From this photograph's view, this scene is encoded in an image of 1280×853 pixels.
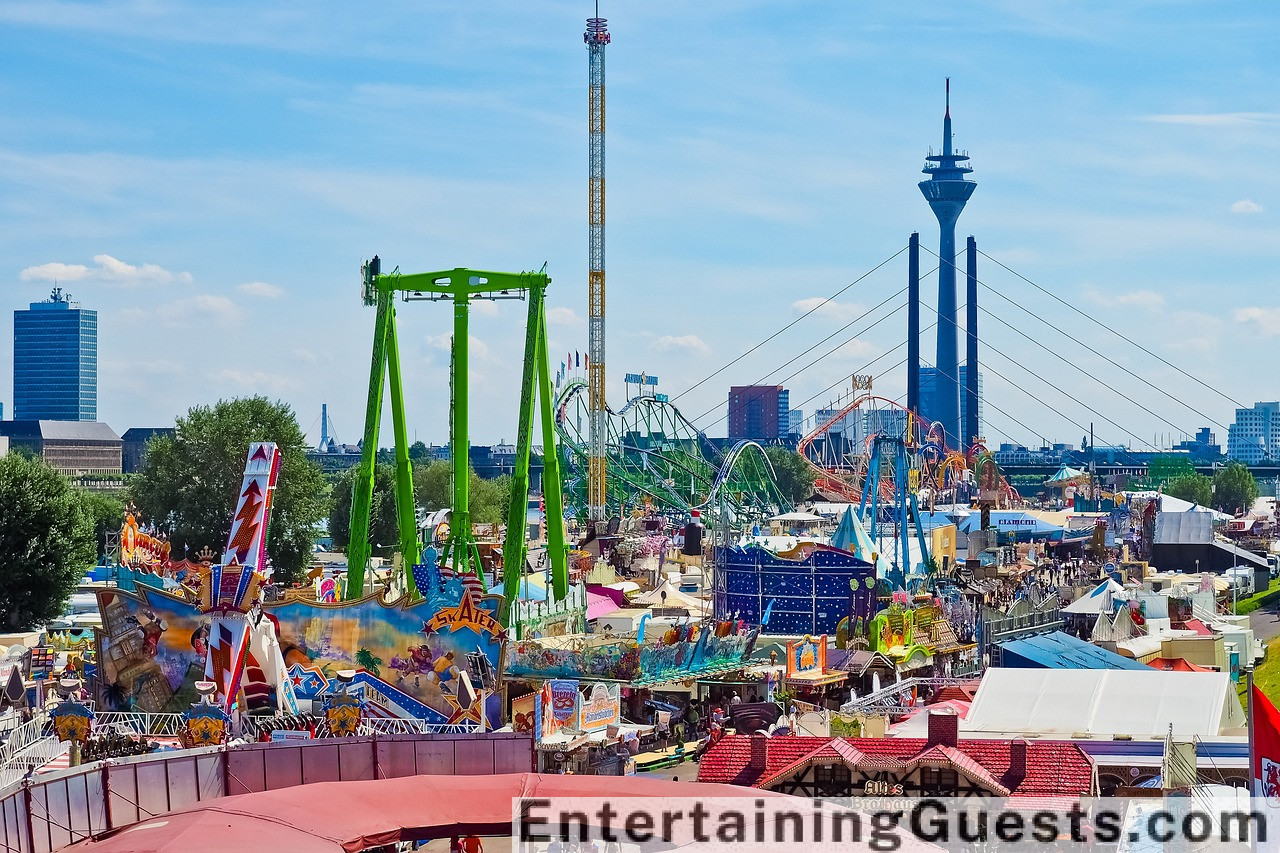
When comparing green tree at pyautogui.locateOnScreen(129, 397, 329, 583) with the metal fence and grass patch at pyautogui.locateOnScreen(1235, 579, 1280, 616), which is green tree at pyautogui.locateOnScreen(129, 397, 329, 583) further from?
the metal fence

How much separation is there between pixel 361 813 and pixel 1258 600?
61.3 meters

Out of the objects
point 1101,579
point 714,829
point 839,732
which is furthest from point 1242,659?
point 714,829

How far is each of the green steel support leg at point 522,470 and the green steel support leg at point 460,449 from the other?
97cm

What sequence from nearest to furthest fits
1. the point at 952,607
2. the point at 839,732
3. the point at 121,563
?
the point at 839,732, the point at 121,563, the point at 952,607

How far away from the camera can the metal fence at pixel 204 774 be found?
65.0 ft

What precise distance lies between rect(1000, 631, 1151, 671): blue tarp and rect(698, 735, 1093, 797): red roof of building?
1228cm

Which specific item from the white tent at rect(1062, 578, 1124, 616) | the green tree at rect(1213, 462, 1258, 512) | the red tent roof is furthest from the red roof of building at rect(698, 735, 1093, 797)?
the green tree at rect(1213, 462, 1258, 512)

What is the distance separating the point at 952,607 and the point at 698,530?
3455 cm

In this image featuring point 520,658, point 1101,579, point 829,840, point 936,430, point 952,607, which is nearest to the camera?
point 829,840

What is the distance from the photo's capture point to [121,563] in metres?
45.2

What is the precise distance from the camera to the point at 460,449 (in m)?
46.6

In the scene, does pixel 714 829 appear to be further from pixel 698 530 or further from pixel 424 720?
pixel 698 530

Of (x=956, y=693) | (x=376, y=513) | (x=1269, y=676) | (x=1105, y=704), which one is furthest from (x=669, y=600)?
(x=376, y=513)

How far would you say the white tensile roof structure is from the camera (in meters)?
30.9
